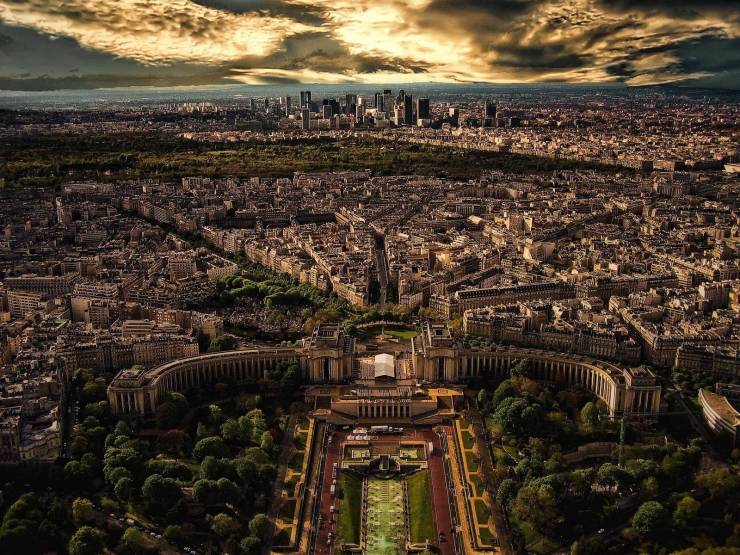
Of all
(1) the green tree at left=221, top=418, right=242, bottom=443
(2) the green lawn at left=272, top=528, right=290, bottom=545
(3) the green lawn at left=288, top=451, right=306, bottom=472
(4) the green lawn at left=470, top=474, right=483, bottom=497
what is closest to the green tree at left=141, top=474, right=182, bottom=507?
(2) the green lawn at left=272, top=528, right=290, bottom=545

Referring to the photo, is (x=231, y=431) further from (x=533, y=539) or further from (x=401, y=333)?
(x=401, y=333)

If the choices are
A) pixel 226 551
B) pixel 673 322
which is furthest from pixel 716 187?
pixel 226 551

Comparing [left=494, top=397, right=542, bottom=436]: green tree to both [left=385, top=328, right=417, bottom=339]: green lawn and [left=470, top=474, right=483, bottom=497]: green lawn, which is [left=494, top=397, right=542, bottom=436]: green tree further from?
[left=385, top=328, right=417, bottom=339]: green lawn

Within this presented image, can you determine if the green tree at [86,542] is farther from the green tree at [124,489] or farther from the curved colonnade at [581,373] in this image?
the curved colonnade at [581,373]

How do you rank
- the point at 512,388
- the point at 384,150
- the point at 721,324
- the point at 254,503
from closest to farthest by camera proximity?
the point at 254,503
the point at 512,388
the point at 721,324
the point at 384,150

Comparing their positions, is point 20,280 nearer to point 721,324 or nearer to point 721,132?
point 721,324
